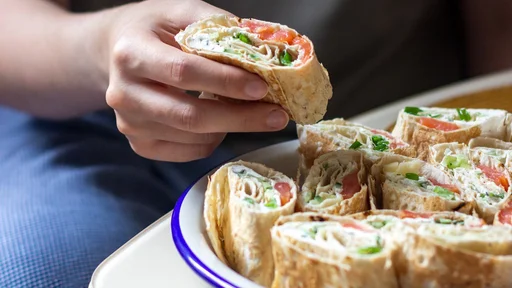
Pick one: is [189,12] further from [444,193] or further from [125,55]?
[444,193]

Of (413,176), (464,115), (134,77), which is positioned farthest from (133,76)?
(464,115)

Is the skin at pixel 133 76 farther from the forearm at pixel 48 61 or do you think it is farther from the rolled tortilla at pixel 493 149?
the rolled tortilla at pixel 493 149

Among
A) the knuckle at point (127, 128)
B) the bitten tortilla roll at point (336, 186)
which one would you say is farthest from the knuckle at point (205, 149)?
the bitten tortilla roll at point (336, 186)

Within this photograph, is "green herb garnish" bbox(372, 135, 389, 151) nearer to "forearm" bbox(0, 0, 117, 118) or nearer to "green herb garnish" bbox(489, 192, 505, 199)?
"green herb garnish" bbox(489, 192, 505, 199)

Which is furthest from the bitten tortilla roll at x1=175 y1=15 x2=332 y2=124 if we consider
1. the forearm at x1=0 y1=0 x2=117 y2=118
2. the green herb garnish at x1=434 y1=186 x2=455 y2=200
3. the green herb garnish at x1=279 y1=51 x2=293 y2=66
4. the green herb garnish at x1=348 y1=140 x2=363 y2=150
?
the forearm at x1=0 y1=0 x2=117 y2=118

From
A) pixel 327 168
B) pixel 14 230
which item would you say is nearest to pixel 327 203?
pixel 327 168
